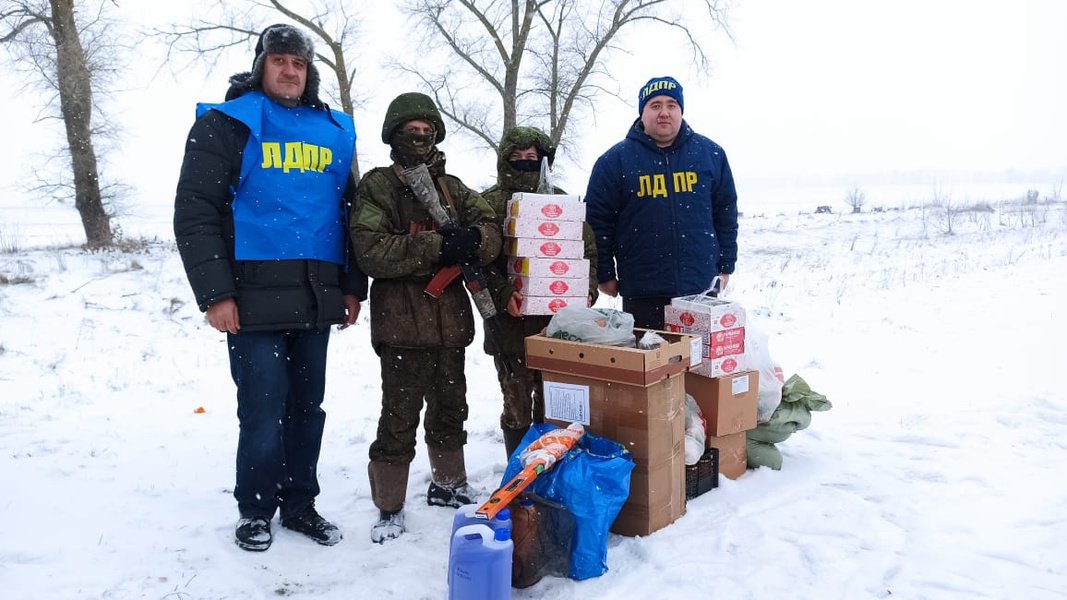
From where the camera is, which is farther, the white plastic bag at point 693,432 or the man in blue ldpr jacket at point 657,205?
the man in blue ldpr jacket at point 657,205

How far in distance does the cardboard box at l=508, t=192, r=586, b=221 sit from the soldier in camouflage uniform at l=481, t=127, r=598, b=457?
20 cm

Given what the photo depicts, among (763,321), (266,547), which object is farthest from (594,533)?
(763,321)

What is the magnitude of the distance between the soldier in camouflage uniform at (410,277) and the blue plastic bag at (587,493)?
636 mm

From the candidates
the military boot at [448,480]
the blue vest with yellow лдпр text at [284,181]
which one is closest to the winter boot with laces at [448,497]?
the military boot at [448,480]

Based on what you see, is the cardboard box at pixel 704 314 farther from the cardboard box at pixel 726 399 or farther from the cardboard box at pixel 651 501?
the cardboard box at pixel 651 501

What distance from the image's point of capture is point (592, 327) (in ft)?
10.4

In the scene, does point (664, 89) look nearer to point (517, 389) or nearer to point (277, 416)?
point (517, 389)

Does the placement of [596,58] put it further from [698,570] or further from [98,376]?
[698,570]

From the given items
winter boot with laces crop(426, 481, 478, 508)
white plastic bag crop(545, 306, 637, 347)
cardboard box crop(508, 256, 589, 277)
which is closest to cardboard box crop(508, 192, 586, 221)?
cardboard box crop(508, 256, 589, 277)

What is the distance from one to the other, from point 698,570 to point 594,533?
0.48 meters

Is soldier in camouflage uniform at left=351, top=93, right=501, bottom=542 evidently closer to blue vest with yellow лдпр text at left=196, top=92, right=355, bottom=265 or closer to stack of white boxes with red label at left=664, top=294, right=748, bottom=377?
blue vest with yellow лдпр text at left=196, top=92, right=355, bottom=265

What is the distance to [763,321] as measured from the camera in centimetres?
848

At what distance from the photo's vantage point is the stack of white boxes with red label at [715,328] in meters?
3.52

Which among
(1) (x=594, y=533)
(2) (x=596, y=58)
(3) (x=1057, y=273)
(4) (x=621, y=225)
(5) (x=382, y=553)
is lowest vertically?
(5) (x=382, y=553)
